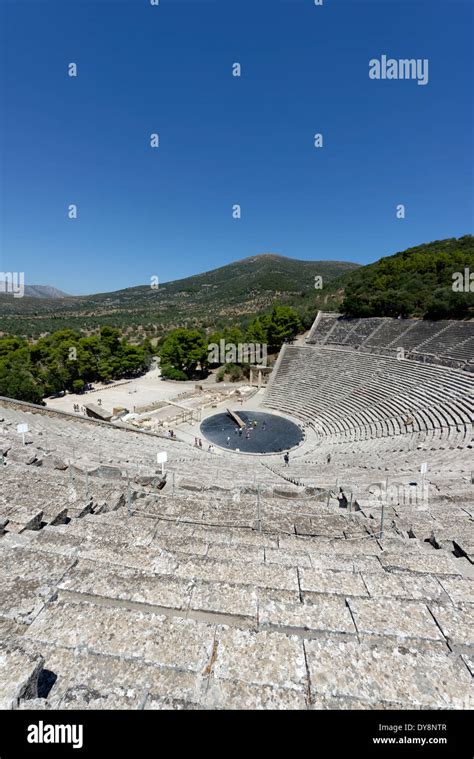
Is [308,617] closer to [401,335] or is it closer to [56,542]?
[56,542]

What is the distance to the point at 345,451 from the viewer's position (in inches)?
739

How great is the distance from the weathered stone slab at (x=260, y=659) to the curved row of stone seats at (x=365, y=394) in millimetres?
18039

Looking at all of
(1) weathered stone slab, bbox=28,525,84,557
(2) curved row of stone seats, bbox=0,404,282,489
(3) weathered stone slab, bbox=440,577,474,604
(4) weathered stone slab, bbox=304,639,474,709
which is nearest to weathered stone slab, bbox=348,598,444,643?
(4) weathered stone slab, bbox=304,639,474,709

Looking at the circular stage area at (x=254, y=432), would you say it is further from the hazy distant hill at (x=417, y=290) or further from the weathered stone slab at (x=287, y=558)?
the hazy distant hill at (x=417, y=290)

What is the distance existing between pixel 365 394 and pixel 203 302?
106m

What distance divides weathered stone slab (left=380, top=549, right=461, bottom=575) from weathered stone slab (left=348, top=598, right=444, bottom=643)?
100 cm

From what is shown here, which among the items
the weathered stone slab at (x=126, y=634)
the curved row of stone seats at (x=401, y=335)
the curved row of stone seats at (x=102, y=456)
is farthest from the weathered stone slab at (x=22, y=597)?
the curved row of stone seats at (x=401, y=335)

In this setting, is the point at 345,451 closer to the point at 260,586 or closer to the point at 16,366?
the point at 260,586

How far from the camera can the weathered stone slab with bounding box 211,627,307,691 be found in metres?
2.34

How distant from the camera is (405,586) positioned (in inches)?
144

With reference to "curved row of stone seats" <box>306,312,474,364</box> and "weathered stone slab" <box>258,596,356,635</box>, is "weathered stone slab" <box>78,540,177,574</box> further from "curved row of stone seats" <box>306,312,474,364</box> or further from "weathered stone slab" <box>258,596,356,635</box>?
"curved row of stone seats" <box>306,312,474,364</box>

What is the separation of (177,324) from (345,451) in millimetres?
66199

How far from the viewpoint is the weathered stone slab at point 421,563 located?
4.08 m
